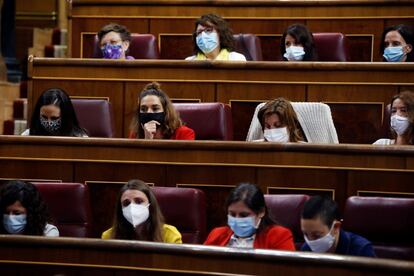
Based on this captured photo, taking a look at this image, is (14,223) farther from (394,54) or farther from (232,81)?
(394,54)

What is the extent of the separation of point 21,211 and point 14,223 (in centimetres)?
2

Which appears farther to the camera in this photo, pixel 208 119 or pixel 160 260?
pixel 208 119

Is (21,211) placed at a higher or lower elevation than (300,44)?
lower

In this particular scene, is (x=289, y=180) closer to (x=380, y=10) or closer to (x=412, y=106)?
(x=412, y=106)

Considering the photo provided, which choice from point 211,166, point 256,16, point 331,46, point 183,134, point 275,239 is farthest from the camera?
point 256,16

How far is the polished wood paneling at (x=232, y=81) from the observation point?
2.10 metres

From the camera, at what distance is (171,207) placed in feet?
5.61

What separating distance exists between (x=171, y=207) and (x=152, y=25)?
99 cm

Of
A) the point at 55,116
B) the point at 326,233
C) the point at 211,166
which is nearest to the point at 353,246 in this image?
the point at 326,233

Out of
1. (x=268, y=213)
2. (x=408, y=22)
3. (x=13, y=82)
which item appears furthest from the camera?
(x=13, y=82)

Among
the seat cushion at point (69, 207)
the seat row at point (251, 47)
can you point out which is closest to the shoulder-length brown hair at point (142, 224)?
the seat cushion at point (69, 207)

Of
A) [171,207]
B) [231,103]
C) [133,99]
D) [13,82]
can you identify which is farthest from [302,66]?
[13,82]

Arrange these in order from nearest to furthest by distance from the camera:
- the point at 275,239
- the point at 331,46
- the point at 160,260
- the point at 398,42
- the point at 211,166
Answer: the point at 160,260 < the point at 275,239 < the point at 211,166 < the point at 398,42 < the point at 331,46

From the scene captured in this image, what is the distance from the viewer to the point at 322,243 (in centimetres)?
150
